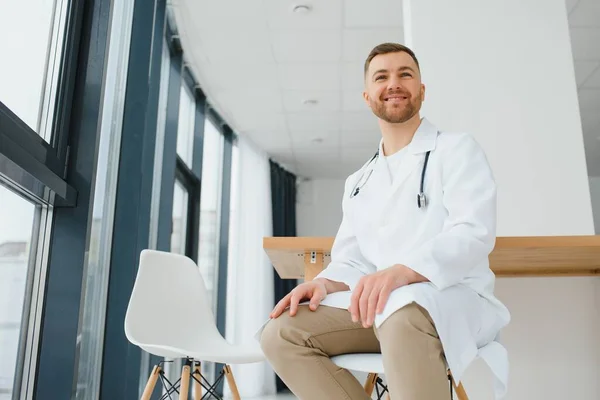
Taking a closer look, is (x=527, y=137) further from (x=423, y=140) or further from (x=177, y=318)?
(x=177, y=318)

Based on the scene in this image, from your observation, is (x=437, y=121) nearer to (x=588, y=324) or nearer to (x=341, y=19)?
(x=588, y=324)

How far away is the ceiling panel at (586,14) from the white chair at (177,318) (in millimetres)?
3018

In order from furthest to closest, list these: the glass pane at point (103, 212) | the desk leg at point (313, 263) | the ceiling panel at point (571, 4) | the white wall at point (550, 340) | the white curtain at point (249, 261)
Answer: the white curtain at point (249, 261) < the ceiling panel at point (571, 4) < the glass pane at point (103, 212) < the white wall at point (550, 340) < the desk leg at point (313, 263)

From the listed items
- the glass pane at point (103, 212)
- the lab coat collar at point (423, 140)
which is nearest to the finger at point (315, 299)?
the lab coat collar at point (423, 140)

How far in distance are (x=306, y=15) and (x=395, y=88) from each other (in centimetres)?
238

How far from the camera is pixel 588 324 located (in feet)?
7.27

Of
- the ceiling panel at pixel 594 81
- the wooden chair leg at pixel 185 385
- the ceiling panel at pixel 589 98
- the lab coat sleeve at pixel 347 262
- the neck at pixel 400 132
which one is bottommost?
the wooden chair leg at pixel 185 385

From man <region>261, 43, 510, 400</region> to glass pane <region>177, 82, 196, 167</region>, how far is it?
3055 mm

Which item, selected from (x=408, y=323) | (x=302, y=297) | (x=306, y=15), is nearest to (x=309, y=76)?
(x=306, y=15)

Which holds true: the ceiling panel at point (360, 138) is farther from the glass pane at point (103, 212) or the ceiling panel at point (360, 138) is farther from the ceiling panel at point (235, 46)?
the glass pane at point (103, 212)

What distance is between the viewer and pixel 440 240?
109 cm

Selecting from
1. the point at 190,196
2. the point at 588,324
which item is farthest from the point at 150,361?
the point at 588,324

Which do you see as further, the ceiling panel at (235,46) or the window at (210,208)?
the window at (210,208)

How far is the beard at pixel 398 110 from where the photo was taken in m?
1.39
